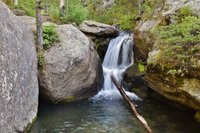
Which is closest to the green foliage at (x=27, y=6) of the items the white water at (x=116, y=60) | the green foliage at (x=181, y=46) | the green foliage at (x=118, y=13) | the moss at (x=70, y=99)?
the white water at (x=116, y=60)

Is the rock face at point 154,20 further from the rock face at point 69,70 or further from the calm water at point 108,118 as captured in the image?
the calm water at point 108,118

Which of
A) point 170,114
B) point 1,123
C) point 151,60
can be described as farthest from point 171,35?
point 1,123

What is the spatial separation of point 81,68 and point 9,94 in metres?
5.58

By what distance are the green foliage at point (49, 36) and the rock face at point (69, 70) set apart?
9.6 inches

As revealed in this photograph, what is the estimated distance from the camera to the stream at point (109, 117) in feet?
34.3

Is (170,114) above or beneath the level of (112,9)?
beneath

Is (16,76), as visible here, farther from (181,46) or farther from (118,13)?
(118,13)

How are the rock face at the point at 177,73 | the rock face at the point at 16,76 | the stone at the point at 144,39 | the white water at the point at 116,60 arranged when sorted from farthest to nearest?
the white water at the point at 116,60 → the stone at the point at 144,39 → the rock face at the point at 177,73 → the rock face at the point at 16,76

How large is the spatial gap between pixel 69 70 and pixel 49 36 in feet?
6.23

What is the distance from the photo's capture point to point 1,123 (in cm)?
770

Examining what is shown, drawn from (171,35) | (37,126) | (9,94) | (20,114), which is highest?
(171,35)

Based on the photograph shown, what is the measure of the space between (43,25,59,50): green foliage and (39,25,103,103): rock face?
0.80 feet

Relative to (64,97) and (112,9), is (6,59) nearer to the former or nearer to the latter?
(64,97)

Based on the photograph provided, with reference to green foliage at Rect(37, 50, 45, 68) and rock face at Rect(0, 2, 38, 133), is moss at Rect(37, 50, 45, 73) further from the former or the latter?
rock face at Rect(0, 2, 38, 133)
